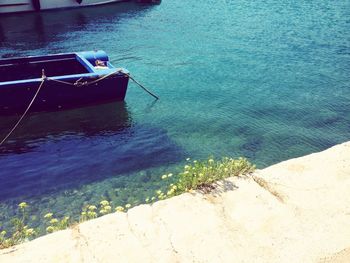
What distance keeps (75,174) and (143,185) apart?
1.98 m

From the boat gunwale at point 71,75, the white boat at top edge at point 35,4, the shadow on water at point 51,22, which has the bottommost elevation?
the shadow on water at point 51,22

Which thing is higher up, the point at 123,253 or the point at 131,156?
the point at 123,253

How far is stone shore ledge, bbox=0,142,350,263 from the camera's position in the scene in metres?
5.44

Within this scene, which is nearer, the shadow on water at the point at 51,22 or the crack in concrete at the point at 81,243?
the crack in concrete at the point at 81,243

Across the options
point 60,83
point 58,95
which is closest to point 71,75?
point 60,83

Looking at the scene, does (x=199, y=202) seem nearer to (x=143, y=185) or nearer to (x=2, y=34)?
(x=143, y=185)

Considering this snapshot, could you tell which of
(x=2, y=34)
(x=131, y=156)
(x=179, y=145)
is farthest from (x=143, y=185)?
(x=2, y=34)

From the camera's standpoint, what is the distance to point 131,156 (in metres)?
11.4

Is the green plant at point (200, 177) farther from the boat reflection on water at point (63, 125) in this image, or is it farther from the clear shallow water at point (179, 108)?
the boat reflection on water at point (63, 125)

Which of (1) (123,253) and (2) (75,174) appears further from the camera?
(2) (75,174)

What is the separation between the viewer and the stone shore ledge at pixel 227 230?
→ 17.9 ft

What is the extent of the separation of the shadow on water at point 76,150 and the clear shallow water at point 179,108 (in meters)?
0.03

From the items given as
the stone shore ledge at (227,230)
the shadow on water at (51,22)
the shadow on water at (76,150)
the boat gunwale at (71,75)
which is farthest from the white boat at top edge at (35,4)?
the stone shore ledge at (227,230)

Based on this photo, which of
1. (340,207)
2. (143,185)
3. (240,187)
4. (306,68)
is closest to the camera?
(340,207)
